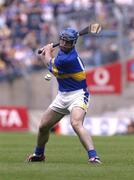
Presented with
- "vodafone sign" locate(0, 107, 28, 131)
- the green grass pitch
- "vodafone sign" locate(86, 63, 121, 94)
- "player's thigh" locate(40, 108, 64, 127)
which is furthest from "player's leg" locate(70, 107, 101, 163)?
"vodafone sign" locate(86, 63, 121, 94)

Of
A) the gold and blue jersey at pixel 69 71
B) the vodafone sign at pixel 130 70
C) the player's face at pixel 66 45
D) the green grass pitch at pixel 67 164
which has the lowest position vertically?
the green grass pitch at pixel 67 164

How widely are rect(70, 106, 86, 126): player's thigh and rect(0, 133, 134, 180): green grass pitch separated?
27.9 inches

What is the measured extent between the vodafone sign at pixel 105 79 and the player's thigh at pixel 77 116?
54.0 ft

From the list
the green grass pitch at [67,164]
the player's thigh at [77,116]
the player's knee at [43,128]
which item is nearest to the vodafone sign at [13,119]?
the green grass pitch at [67,164]

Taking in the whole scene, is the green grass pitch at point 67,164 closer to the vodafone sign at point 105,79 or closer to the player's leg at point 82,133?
the player's leg at point 82,133

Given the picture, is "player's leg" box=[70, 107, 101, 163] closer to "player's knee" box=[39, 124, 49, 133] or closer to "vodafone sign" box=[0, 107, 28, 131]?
"player's knee" box=[39, 124, 49, 133]

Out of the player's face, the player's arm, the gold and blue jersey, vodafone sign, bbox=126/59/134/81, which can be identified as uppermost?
the player's face

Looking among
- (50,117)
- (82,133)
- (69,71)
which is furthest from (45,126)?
(69,71)

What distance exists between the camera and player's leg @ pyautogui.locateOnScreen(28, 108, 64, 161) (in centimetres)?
1331

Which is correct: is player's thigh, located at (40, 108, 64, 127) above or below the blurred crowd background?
below

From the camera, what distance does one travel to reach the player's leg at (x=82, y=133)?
1270 cm

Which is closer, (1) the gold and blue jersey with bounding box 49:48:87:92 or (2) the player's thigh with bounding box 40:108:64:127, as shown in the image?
(1) the gold and blue jersey with bounding box 49:48:87:92

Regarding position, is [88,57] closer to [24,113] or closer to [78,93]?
[24,113]

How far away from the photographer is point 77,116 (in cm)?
1287
